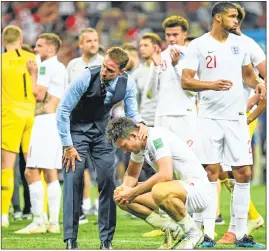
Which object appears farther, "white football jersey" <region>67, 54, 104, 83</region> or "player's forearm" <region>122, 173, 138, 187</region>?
"white football jersey" <region>67, 54, 104, 83</region>

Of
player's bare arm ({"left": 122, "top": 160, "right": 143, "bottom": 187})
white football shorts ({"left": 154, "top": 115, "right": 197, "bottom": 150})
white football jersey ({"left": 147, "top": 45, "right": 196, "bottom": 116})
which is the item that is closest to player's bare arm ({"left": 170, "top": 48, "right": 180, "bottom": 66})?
white football jersey ({"left": 147, "top": 45, "right": 196, "bottom": 116})

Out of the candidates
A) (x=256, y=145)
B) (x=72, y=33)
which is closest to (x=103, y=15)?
(x=72, y=33)

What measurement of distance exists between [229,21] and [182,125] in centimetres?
197

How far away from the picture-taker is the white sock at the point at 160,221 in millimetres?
9320

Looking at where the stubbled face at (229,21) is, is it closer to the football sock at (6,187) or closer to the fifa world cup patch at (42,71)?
the fifa world cup patch at (42,71)

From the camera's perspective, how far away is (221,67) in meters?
9.99

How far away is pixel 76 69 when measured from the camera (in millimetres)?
13008

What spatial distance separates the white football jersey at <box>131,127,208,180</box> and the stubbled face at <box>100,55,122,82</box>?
645 millimetres

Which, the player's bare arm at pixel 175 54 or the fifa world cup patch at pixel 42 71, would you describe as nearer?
the player's bare arm at pixel 175 54

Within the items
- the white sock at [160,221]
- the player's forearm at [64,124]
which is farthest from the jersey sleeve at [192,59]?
the white sock at [160,221]

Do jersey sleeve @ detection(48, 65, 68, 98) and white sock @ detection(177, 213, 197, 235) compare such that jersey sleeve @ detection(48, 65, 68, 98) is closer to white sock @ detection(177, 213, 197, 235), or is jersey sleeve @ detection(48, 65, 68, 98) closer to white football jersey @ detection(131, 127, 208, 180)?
white football jersey @ detection(131, 127, 208, 180)

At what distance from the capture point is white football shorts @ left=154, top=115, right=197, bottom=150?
1162 cm

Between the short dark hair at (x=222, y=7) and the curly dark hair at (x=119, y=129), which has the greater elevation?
the short dark hair at (x=222, y=7)

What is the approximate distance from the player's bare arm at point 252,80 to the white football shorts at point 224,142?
0.35 meters
